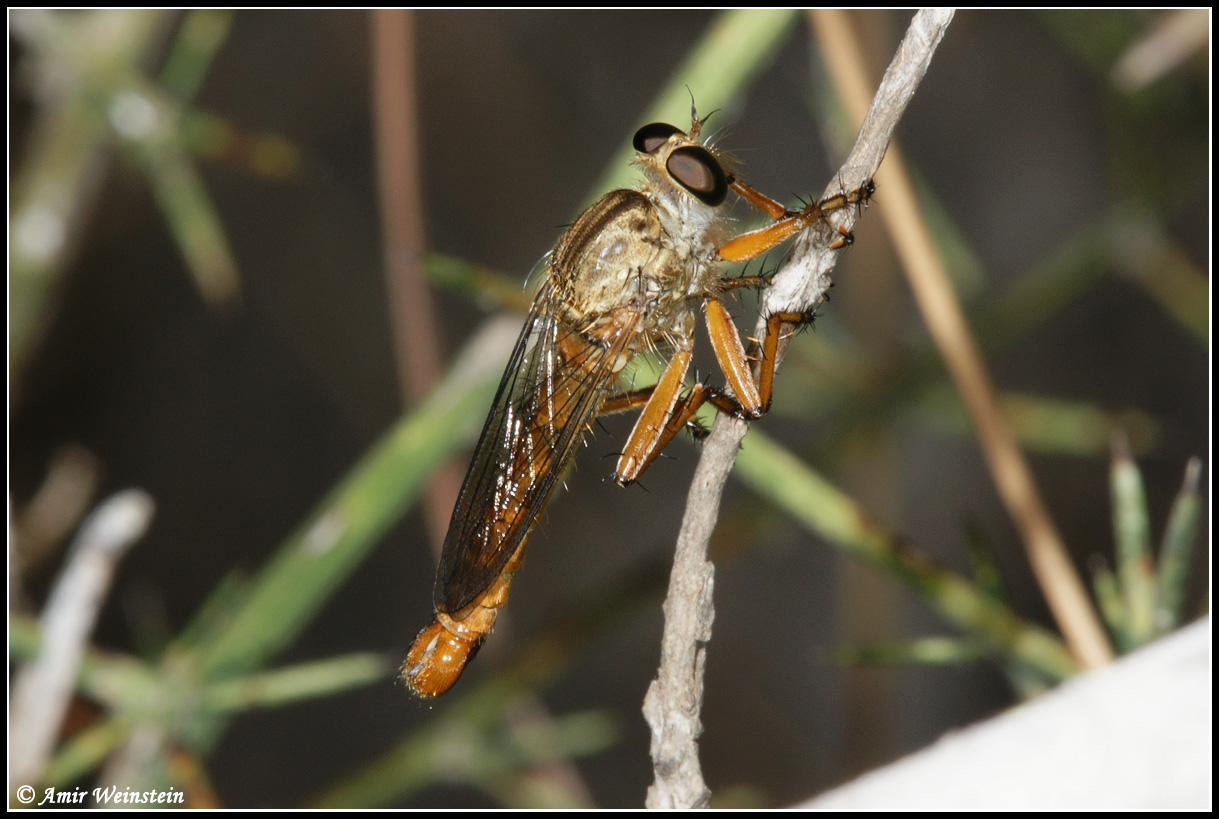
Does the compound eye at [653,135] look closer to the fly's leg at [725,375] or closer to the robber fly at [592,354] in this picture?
the robber fly at [592,354]

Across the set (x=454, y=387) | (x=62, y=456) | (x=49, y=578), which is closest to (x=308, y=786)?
(x=49, y=578)

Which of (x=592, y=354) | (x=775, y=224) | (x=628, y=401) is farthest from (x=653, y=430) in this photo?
(x=775, y=224)

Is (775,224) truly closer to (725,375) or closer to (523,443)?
(725,375)

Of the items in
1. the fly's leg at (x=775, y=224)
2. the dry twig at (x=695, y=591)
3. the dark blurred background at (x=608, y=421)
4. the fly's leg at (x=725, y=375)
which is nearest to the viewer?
the dry twig at (x=695, y=591)

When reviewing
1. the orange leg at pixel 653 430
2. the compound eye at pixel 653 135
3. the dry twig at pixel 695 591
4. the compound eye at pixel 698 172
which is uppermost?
the compound eye at pixel 653 135

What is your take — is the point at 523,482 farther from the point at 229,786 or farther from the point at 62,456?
the point at 62,456

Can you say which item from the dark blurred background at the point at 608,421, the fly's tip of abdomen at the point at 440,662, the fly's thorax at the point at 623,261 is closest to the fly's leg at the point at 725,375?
the fly's thorax at the point at 623,261
